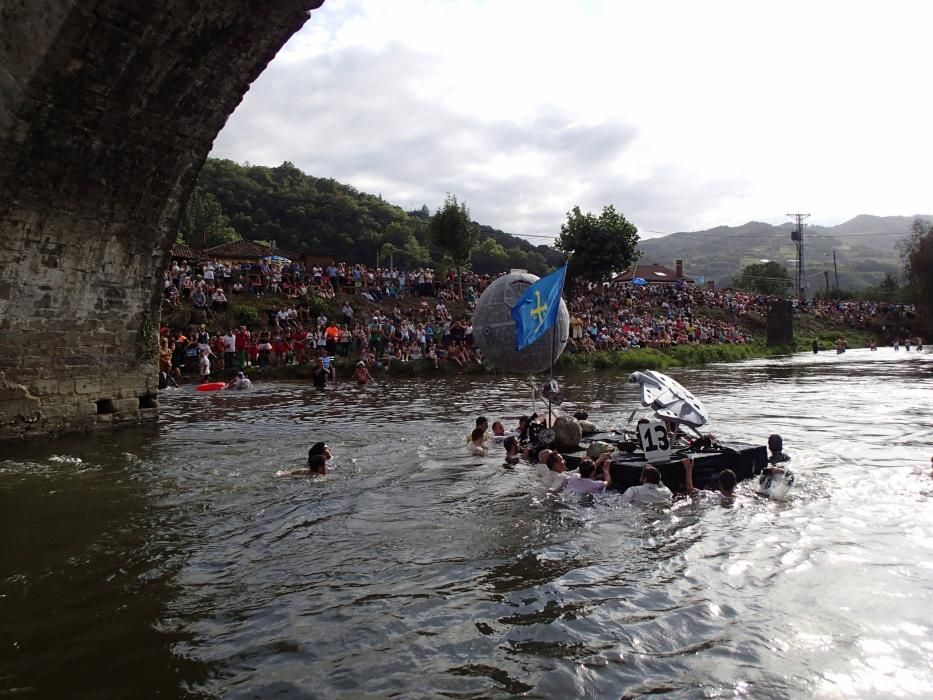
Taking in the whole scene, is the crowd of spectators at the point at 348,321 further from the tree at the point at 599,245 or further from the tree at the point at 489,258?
the tree at the point at 489,258

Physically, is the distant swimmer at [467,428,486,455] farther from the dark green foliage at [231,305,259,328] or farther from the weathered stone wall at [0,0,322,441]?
the dark green foliage at [231,305,259,328]

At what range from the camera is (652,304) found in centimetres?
4647

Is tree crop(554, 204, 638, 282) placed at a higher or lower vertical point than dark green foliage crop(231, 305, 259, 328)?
higher

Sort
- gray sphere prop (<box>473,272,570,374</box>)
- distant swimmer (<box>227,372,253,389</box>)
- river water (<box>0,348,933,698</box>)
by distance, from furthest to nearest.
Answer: distant swimmer (<box>227,372,253,389</box>), gray sphere prop (<box>473,272,570,374</box>), river water (<box>0,348,933,698</box>)

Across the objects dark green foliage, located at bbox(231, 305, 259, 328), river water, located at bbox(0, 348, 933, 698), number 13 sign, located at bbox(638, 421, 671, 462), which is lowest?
river water, located at bbox(0, 348, 933, 698)

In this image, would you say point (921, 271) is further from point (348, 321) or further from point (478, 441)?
point (478, 441)

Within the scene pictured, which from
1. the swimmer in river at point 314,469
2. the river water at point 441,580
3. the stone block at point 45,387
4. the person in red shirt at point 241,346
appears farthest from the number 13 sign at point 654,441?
the person in red shirt at point 241,346

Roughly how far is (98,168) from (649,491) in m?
11.1

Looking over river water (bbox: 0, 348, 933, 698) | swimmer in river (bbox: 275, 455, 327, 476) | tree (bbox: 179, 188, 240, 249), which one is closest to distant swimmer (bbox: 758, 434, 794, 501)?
river water (bbox: 0, 348, 933, 698)

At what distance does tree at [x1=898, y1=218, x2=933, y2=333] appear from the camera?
59.6 metres

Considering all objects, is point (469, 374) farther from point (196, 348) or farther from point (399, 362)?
point (196, 348)

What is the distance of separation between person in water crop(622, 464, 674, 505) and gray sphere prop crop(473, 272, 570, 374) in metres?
4.08

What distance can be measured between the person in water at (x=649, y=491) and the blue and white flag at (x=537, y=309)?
3393mm

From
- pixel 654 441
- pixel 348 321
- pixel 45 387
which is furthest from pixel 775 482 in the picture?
pixel 348 321
